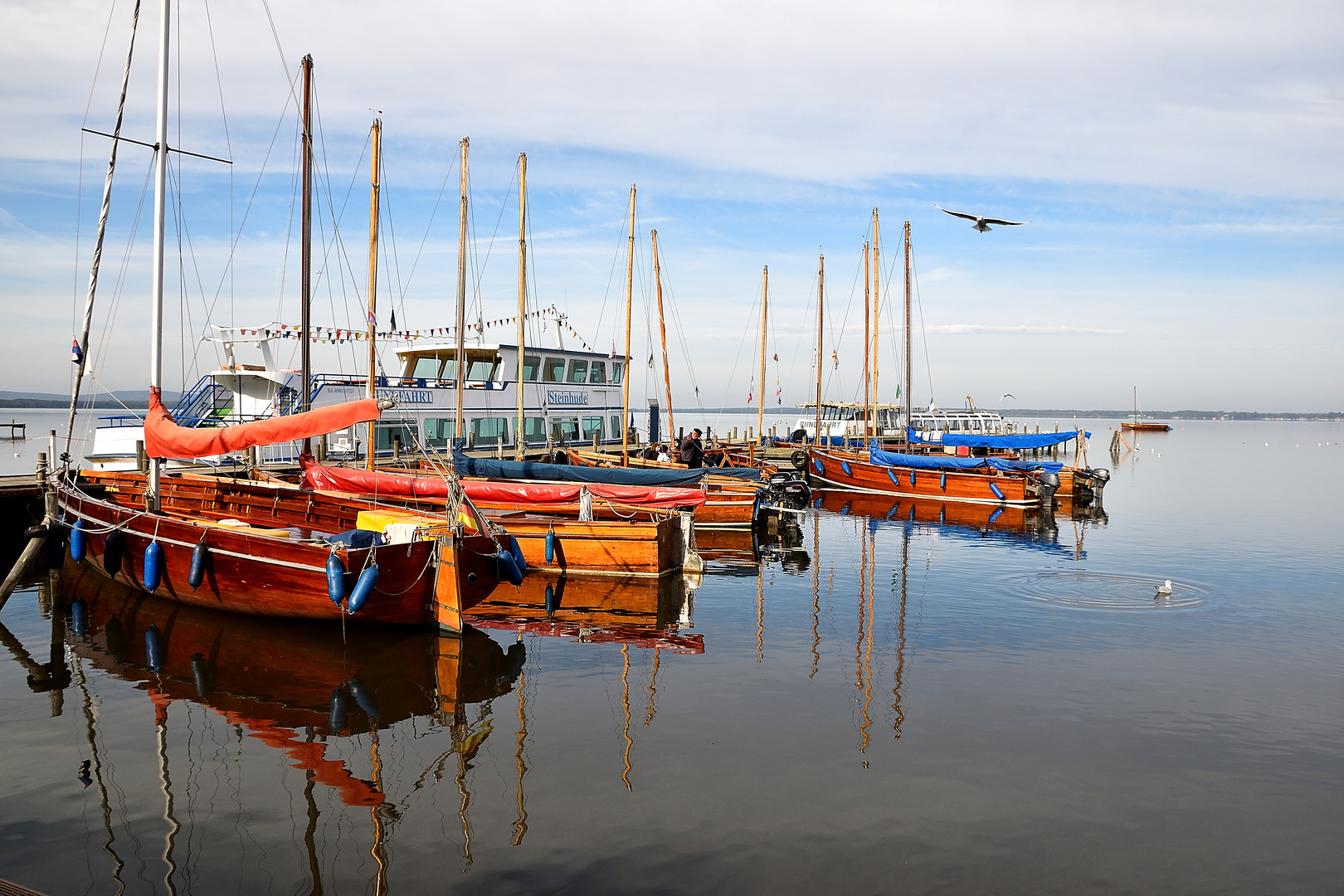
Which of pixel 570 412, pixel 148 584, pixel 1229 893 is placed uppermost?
pixel 570 412

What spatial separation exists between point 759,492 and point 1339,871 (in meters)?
20.4

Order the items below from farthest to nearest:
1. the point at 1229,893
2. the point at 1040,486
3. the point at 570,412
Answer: the point at 570,412 < the point at 1040,486 < the point at 1229,893

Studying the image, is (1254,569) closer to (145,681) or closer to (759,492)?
(759,492)

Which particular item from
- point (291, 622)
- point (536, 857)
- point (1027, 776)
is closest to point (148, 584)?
point (291, 622)

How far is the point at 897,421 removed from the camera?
71750mm

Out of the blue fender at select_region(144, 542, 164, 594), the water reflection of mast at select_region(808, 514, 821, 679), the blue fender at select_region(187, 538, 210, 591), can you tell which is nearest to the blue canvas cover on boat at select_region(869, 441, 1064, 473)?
the water reflection of mast at select_region(808, 514, 821, 679)

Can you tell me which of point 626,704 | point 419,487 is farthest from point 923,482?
point 626,704

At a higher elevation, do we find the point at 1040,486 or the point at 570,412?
the point at 570,412

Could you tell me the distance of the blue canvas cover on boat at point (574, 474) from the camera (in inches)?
955

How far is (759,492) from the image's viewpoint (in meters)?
27.3

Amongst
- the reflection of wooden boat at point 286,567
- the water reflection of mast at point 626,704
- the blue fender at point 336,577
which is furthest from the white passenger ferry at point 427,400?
the water reflection of mast at point 626,704

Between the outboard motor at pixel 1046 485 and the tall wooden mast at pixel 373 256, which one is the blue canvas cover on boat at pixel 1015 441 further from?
the tall wooden mast at pixel 373 256

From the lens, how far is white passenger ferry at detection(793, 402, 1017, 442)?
6209cm

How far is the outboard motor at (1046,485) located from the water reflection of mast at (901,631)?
10.9 metres
